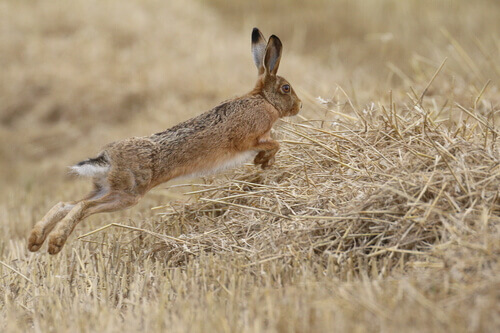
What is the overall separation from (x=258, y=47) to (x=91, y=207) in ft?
6.09

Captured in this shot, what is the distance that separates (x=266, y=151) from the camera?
509 centimetres

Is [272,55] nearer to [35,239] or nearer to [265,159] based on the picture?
[265,159]

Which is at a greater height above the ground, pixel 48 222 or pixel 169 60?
→ pixel 169 60

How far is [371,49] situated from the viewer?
12.0 metres

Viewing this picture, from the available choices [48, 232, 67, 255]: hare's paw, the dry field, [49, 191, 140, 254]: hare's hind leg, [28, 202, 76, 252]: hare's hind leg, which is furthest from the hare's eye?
[48, 232, 67, 255]: hare's paw

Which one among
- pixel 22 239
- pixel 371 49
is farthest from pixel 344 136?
→ pixel 371 49

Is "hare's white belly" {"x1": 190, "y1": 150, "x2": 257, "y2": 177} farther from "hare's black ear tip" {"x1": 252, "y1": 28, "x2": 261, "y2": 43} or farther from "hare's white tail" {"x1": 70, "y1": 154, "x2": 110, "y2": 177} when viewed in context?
"hare's black ear tip" {"x1": 252, "y1": 28, "x2": 261, "y2": 43}

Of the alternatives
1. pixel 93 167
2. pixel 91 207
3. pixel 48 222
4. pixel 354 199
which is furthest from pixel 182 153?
pixel 354 199

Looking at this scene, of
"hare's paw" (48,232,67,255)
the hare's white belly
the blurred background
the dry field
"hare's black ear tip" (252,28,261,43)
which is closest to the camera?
the dry field

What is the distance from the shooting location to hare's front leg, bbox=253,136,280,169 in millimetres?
5012

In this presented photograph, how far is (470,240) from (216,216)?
2.17 m

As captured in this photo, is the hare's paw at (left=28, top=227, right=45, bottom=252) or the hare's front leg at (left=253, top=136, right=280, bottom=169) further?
the hare's front leg at (left=253, top=136, right=280, bottom=169)

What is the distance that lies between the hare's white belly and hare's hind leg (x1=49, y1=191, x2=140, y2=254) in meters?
0.53

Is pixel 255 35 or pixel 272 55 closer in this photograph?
pixel 272 55
